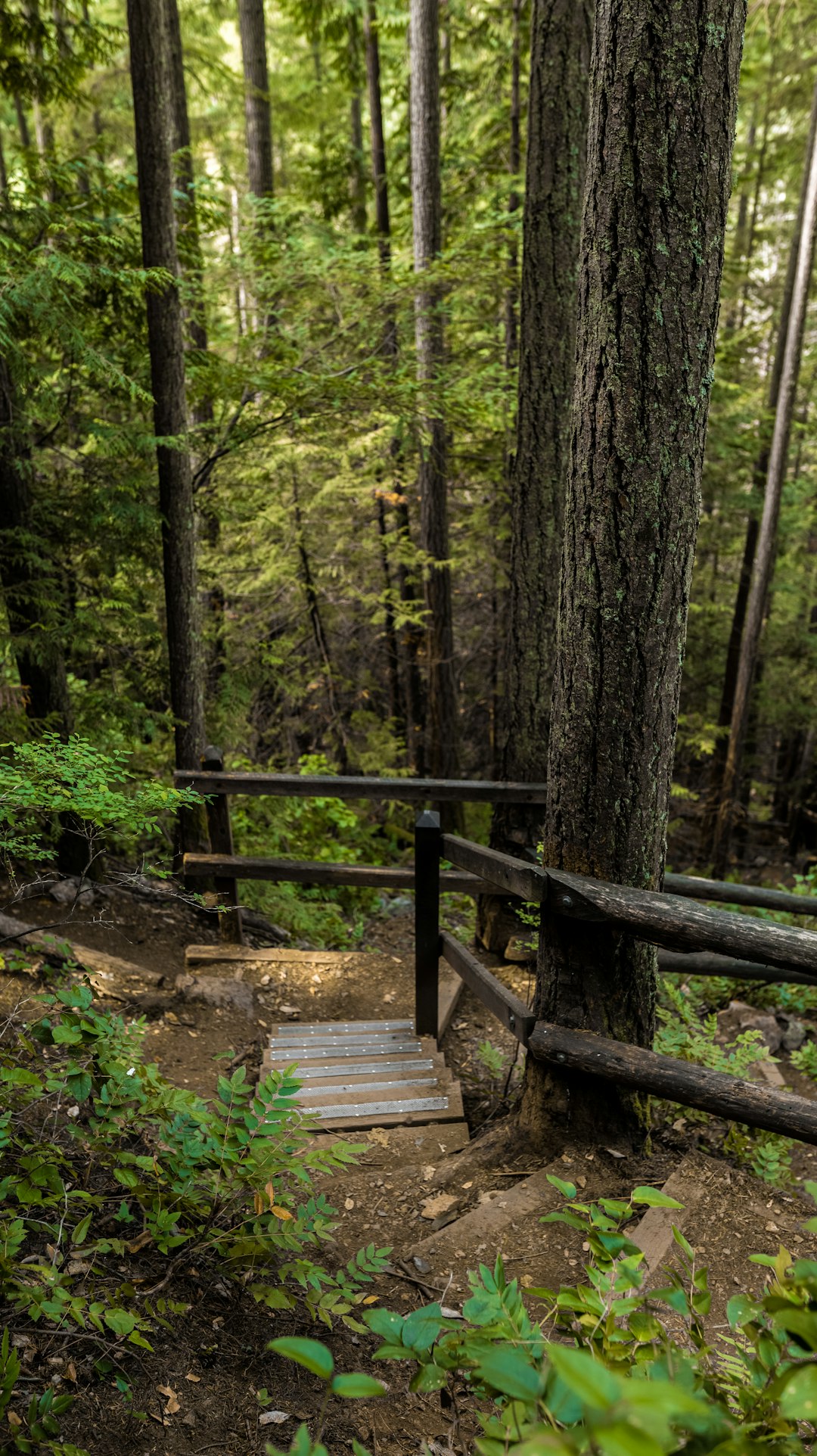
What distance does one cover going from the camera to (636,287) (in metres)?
2.82

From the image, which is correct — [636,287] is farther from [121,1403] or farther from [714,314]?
[121,1403]

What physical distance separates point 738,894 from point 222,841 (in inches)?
148

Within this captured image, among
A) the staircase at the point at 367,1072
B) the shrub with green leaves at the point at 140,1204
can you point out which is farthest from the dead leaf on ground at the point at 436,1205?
the staircase at the point at 367,1072

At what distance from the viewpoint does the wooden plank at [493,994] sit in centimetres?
336

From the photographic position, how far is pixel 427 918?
4.96 m

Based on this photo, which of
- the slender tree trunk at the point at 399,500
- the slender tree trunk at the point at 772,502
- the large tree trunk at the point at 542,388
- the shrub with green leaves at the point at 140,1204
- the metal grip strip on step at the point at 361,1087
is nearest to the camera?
the shrub with green leaves at the point at 140,1204

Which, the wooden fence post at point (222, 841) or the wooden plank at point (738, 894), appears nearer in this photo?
the wooden plank at point (738, 894)

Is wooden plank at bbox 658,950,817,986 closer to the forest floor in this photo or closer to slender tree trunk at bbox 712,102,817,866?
the forest floor

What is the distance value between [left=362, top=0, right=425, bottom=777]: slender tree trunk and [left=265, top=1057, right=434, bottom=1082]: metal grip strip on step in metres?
6.79

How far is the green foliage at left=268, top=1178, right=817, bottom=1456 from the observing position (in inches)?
30.9

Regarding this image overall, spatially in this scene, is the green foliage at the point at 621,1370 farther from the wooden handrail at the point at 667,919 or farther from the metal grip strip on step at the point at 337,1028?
the metal grip strip on step at the point at 337,1028

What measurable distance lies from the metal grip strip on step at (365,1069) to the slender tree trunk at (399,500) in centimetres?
679

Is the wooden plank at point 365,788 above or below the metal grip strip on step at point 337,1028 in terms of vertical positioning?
above

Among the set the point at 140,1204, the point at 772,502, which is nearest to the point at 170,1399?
the point at 140,1204
